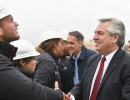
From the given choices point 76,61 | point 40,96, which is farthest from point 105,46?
point 76,61

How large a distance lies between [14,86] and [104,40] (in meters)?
1.96

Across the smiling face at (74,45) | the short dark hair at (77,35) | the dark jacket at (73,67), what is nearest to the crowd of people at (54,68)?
the dark jacket at (73,67)

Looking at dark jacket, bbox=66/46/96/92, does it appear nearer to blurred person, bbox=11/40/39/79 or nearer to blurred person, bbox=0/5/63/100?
blurred person, bbox=11/40/39/79

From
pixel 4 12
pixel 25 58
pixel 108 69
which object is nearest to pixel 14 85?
pixel 4 12

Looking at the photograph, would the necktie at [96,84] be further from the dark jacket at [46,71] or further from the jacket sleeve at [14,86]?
the jacket sleeve at [14,86]

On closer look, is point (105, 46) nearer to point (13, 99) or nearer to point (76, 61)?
point (13, 99)

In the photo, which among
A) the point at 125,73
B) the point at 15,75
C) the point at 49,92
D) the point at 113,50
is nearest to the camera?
the point at 15,75

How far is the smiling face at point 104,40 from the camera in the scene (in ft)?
14.8

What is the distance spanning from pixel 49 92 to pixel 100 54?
1.76 meters

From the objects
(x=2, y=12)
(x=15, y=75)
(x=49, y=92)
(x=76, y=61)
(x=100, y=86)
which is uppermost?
(x=2, y=12)

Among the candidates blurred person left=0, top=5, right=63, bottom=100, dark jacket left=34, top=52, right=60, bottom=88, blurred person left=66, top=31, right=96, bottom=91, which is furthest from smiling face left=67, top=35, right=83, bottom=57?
blurred person left=0, top=5, right=63, bottom=100

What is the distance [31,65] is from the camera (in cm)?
533

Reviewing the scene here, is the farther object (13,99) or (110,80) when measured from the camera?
(110,80)

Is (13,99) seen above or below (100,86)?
above
